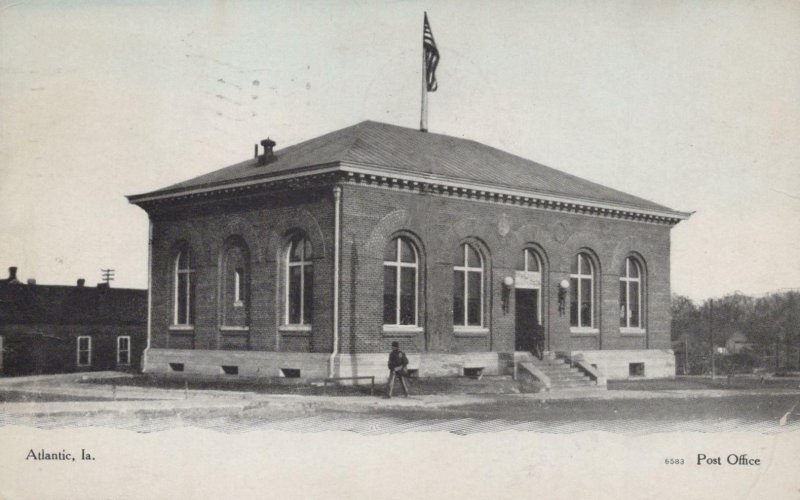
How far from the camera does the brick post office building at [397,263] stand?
2927 centimetres

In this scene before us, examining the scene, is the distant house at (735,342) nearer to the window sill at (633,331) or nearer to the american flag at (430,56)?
the window sill at (633,331)

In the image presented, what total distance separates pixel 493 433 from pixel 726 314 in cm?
4923

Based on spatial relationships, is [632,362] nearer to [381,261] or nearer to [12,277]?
[381,261]

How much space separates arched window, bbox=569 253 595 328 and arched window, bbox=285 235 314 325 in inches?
405

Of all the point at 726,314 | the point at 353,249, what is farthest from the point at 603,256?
the point at 726,314

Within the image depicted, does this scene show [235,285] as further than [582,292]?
No

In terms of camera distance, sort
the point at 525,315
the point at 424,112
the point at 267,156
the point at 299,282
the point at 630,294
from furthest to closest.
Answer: the point at 630,294, the point at 424,112, the point at 525,315, the point at 267,156, the point at 299,282

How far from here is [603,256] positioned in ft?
119

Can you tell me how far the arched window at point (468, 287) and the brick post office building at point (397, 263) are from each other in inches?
2.3

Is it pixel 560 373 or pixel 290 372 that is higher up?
pixel 290 372

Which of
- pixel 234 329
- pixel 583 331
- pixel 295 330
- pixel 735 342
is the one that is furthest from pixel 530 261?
pixel 735 342

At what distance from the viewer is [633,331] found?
37344mm

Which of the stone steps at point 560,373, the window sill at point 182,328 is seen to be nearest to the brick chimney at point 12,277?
the window sill at point 182,328

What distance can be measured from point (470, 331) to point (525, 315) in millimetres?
3453
